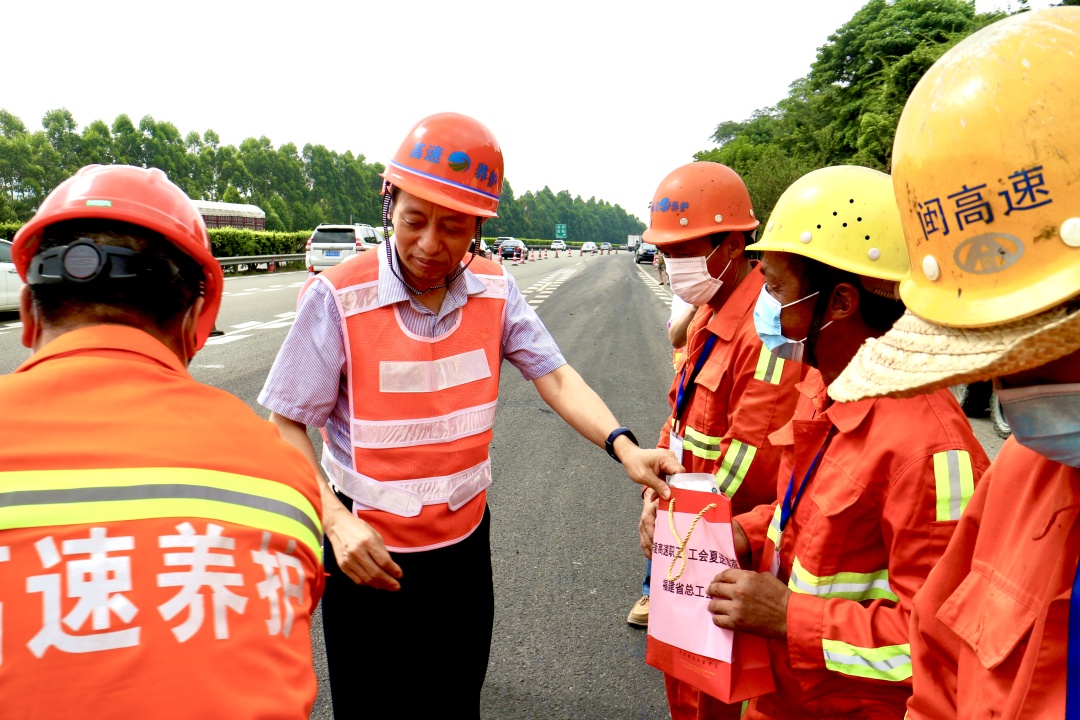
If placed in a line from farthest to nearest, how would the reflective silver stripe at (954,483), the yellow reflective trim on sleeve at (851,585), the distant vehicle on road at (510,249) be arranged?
the distant vehicle on road at (510,249) → the yellow reflective trim on sleeve at (851,585) → the reflective silver stripe at (954,483)

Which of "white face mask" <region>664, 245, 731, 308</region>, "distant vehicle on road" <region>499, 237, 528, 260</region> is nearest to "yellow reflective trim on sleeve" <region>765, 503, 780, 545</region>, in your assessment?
"white face mask" <region>664, 245, 731, 308</region>

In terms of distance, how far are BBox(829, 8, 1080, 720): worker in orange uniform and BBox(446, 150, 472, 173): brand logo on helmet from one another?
4.16 ft

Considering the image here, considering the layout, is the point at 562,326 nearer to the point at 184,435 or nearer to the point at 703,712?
the point at 703,712

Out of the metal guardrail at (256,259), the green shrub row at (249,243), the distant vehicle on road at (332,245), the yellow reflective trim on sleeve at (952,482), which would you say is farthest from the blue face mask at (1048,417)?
the green shrub row at (249,243)

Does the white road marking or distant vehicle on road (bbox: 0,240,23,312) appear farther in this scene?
distant vehicle on road (bbox: 0,240,23,312)

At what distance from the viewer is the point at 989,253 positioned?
96 centimetres

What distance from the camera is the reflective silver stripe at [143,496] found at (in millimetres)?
892

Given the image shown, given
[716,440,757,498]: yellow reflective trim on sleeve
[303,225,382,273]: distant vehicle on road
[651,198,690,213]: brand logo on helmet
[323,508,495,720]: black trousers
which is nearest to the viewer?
[323,508,495,720]: black trousers

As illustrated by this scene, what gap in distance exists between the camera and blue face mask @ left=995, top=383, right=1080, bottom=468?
0.91m

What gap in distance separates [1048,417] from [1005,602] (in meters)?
0.29

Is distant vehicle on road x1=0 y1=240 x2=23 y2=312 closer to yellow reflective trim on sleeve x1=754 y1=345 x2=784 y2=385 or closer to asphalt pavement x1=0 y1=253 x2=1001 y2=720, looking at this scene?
asphalt pavement x1=0 y1=253 x2=1001 y2=720

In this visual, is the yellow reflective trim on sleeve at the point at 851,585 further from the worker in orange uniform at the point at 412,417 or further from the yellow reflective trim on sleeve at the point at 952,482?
the worker in orange uniform at the point at 412,417

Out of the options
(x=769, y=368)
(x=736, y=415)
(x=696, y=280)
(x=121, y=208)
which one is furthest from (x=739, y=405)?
(x=121, y=208)

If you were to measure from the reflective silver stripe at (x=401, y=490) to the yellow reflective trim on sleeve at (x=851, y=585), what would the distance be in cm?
97
